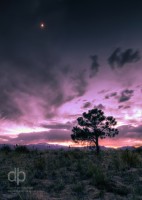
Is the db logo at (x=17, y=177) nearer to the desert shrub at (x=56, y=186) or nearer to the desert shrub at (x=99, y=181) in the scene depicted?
the desert shrub at (x=56, y=186)

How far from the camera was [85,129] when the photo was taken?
A: 1442 inches

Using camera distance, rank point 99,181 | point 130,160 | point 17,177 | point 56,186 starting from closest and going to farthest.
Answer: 1. point 56,186
2. point 99,181
3. point 17,177
4. point 130,160

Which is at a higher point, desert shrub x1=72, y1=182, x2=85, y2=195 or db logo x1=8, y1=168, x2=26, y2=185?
db logo x1=8, y1=168, x2=26, y2=185

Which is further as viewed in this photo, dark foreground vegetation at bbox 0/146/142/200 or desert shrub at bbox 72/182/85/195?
desert shrub at bbox 72/182/85/195

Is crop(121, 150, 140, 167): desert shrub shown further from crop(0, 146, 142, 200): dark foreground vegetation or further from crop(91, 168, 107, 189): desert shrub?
crop(91, 168, 107, 189): desert shrub

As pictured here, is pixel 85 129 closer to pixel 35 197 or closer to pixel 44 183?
pixel 44 183

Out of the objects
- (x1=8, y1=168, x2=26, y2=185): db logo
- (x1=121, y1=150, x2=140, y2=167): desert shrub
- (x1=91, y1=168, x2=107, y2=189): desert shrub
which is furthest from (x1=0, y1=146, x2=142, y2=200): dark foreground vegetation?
(x1=121, y1=150, x2=140, y2=167): desert shrub

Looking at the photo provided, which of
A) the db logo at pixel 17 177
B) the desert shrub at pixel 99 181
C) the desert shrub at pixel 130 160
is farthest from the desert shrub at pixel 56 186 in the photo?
the desert shrub at pixel 130 160

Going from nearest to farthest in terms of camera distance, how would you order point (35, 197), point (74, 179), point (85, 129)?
1. point (35, 197)
2. point (74, 179)
3. point (85, 129)

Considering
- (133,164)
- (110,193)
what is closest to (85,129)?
(133,164)

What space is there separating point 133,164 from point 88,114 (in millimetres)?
18705

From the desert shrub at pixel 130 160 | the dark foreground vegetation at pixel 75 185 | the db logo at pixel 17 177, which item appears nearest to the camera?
the dark foreground vegetation at pixel 75 185

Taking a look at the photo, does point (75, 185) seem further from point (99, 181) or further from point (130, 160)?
point (130, 160)

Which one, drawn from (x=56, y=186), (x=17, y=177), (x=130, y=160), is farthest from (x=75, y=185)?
(x=130, y=160)
